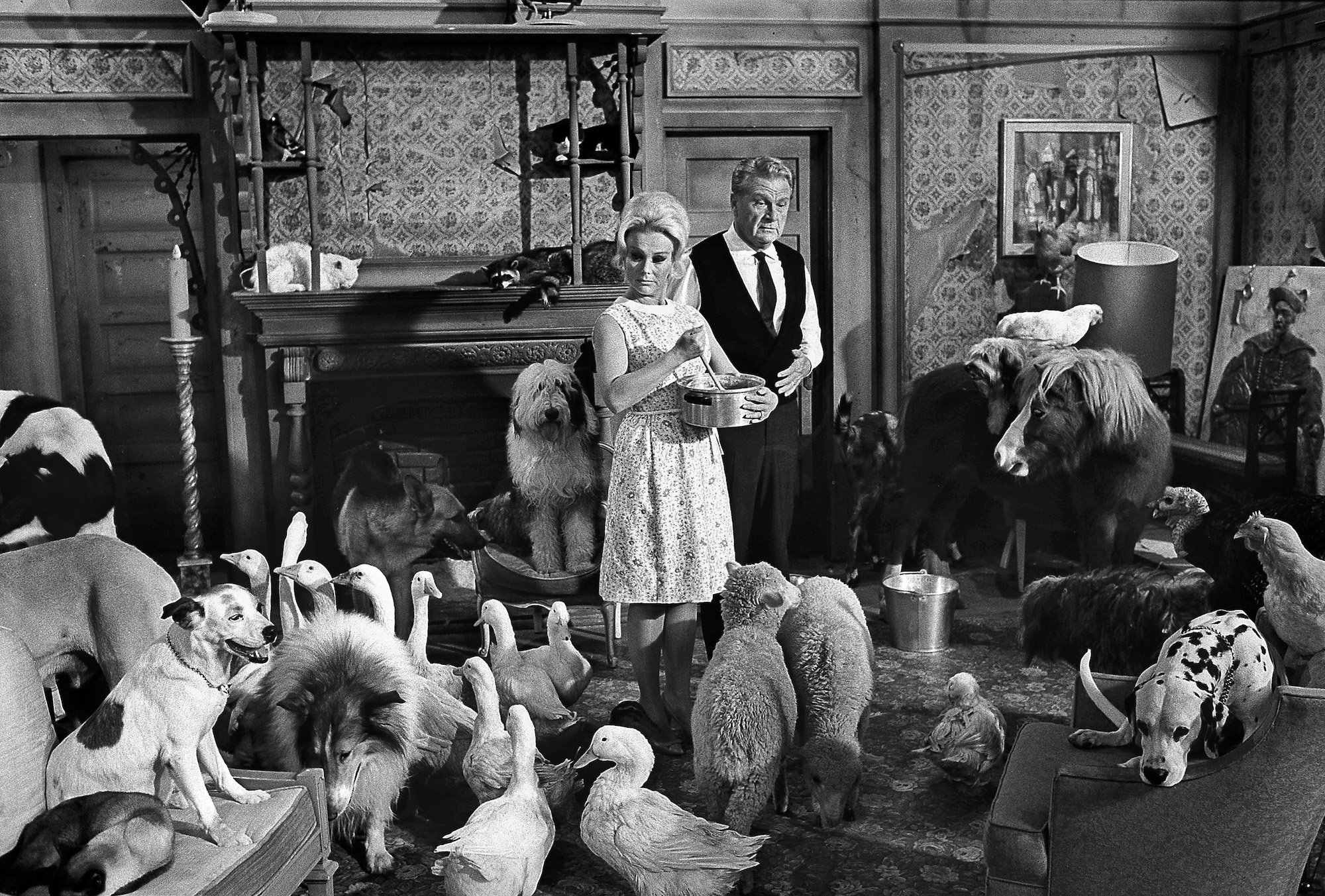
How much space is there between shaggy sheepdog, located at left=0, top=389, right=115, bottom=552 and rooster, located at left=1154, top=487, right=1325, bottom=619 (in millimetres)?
2974

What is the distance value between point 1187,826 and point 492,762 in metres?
1.49

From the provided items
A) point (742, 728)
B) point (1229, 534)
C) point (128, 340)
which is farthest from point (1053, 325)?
point (128, 340)

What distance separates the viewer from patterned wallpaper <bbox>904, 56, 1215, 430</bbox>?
5398 mm

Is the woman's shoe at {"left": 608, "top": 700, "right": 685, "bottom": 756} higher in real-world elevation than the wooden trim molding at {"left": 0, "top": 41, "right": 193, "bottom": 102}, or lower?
lower

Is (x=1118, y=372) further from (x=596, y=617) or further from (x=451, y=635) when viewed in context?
(x=451, y=635)

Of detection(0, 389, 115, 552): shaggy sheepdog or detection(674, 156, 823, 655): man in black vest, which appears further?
detection(674, 156, 823, 655): man in black vest

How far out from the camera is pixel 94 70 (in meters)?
4.89

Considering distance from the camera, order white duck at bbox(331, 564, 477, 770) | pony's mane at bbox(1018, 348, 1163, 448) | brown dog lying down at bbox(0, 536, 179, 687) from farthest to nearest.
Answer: pony's mane at bbox(1018, 348, 1163, 448) < white duck at bbox(331, 564, 477, 770) < brown dog lying down at bbox(0, 536, 179, 687)

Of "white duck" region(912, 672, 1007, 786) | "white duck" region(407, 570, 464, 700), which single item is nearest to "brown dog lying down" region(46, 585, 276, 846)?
"white duck" region(407, 570, 464, 700)

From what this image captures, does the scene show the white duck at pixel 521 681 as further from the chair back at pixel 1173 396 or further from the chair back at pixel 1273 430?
the chair back at pixel 1173 396

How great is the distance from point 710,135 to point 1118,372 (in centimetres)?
206

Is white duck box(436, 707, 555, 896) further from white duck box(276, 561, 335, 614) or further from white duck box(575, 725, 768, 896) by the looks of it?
white duck box(276, 561, 335, 614)

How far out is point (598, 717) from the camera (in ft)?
12.2

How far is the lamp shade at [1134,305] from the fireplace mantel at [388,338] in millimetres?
1937
